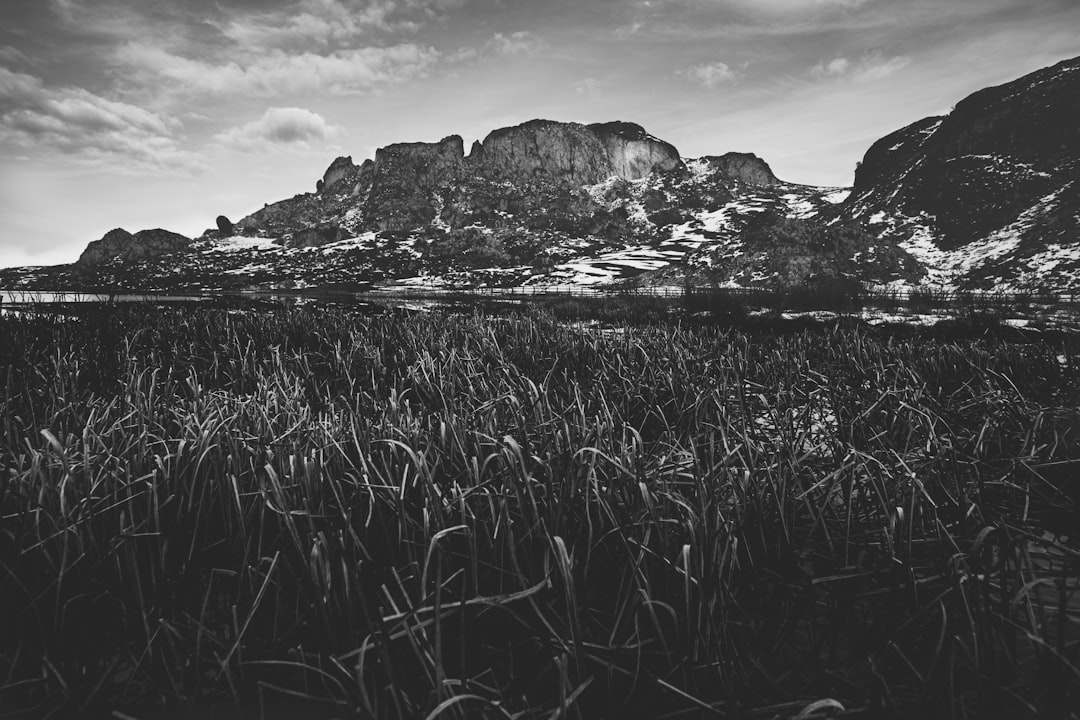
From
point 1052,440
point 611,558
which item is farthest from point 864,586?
point 1052,440

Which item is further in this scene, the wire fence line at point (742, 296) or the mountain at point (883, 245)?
the mountain at point (883, 245)

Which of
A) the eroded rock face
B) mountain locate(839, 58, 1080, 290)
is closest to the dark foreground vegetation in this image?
mountain locate(839, 58, 1080, 290)

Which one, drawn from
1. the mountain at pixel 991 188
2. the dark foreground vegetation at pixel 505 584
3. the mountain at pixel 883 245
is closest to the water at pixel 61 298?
the mountain at pixel 883 245

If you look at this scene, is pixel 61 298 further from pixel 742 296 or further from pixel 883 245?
pixel 883 245

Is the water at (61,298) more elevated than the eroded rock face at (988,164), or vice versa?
the eroded rock face at (988,164)

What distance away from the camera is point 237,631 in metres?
2.09

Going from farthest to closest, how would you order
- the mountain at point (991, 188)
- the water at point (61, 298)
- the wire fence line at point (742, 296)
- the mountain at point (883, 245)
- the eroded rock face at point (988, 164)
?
the eroded rock face at point (988, 164) → the mountain at point (991, 188) → the mountain at point (883, 245) → the wire fence line at point (742, 296) → the water at point (61, 298)

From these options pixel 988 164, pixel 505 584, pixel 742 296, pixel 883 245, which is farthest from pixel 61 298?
pixel 988 164

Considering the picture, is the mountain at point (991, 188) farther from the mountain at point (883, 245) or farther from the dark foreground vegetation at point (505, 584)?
the dark foreground vegetation at point (505, 584)

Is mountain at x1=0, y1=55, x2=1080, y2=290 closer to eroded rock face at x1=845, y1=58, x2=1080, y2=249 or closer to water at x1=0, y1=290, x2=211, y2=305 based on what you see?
eroded rock face at x1=845, y1=58, x2=1080, y2=249

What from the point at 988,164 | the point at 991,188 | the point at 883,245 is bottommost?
the point at 883,245

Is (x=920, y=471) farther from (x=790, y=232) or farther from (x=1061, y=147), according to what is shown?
(x=1061, y=147)

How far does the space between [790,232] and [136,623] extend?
61.4m

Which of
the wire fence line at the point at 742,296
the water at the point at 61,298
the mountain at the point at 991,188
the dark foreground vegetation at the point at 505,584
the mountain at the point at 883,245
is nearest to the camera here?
the dark foreground vegetation at the point at 505,584
